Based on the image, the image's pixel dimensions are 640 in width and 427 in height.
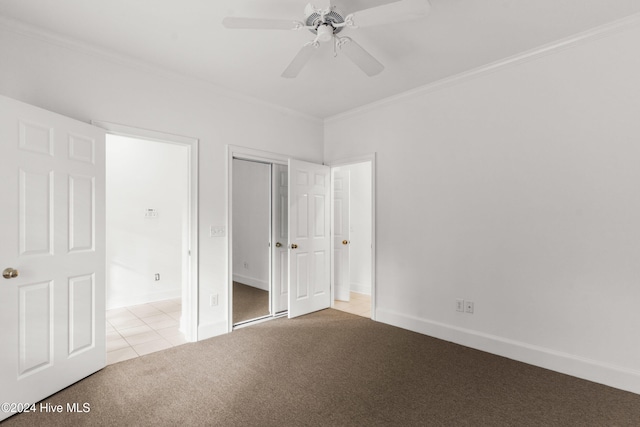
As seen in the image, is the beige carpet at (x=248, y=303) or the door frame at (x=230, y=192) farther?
the beige carpet at (x=248, y=303)

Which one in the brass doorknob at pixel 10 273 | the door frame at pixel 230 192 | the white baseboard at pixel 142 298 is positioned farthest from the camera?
the white baseboard at pixel 142 298

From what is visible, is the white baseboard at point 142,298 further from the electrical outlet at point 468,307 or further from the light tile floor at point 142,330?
the electrical outlet at point 468,307

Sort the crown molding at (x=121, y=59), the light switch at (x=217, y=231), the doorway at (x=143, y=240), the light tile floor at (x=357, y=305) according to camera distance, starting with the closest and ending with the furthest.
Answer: the crown molding at (x=121, y=59) < the light switch at (x=217, y=231) < the doorway at (x=143, y=240) < the light tile floor at (x=357, y=305)

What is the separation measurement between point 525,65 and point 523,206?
130cm

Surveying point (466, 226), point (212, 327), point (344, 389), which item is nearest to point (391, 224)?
point (466, 226)

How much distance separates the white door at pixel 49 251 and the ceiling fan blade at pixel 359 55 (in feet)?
7.11

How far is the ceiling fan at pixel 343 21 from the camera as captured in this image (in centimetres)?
175

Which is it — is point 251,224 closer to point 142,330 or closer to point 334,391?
point 142,330

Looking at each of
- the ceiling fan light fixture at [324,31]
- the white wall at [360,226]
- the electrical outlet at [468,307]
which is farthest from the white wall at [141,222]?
the electrical outlet at [468,307]

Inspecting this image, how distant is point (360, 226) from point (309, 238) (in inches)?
59.8

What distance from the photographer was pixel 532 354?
9.39 ft

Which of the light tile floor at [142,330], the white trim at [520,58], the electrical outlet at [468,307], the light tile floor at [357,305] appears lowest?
the light tile floor at [357,305]

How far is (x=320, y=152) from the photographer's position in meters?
4.79

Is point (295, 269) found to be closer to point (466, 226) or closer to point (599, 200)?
point (466, 226)
